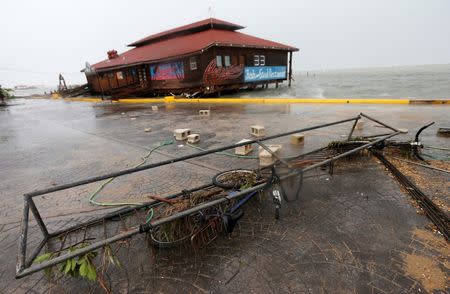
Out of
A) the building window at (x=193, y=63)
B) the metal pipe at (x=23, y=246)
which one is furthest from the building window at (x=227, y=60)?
the metal pipe at (x=23, y=246)

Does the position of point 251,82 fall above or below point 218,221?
above

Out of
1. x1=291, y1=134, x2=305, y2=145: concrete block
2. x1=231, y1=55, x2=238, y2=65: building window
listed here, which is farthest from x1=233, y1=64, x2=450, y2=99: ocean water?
x1=291, y1=134, x2=305, y2=145: concrete block

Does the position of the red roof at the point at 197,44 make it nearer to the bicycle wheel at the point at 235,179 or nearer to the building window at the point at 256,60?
the building window at the point at 256,60

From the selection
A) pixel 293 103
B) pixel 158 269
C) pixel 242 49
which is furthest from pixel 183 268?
pixel 242 49

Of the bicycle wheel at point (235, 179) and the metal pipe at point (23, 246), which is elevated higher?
the metal pipe at point (23, 246)

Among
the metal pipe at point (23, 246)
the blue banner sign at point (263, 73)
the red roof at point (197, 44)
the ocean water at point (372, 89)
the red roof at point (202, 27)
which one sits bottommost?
the ocean water at point (372, 89)

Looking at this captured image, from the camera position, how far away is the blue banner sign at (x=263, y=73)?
2603 centimetres

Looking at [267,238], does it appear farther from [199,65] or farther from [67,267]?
[199,65]

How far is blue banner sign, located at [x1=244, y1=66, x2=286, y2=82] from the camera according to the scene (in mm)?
26030

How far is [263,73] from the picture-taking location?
28141 millimetres

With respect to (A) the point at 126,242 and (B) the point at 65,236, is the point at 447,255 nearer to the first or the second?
(A) the point at 126,242

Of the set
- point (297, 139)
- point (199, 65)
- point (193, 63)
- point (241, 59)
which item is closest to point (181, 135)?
point (297, 139)

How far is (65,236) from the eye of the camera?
3.23 meters

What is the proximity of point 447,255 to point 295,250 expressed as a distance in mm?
1664
